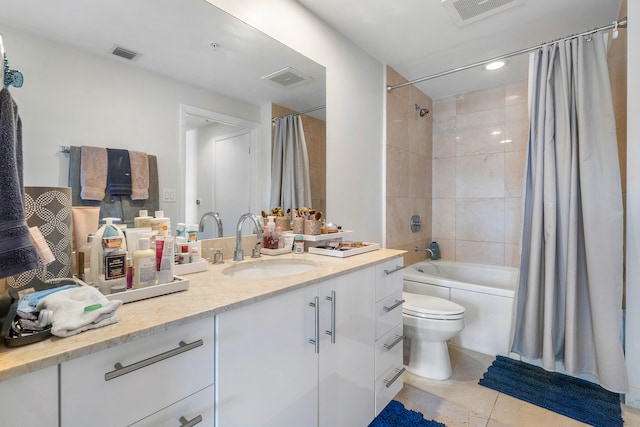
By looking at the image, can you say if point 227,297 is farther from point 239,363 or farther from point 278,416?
point 278,416

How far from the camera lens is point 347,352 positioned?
1305 mm

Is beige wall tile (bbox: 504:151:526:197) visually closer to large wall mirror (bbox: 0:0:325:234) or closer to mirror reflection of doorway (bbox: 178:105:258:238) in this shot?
large wall mirror (bbox: 0:0:325:234)

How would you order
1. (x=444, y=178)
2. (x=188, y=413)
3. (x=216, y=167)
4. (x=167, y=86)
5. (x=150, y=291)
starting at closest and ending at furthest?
(x=188, y=413) < (x=150, y=291) < (x=167, y=86) < (x=216, y=167) < (x=444, y=178)

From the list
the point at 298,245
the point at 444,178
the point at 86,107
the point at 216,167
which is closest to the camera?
the point at 86,107

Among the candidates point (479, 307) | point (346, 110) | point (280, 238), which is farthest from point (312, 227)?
point (479, 307)

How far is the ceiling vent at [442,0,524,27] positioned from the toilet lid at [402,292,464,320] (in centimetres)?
181

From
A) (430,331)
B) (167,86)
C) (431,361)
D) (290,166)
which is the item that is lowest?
(431,361)

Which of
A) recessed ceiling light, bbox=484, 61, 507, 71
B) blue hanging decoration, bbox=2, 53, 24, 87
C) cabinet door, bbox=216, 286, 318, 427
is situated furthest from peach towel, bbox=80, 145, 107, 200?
recessed ceiling light, bbox=484, 61, 507, 71

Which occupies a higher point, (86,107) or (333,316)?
(86,107)

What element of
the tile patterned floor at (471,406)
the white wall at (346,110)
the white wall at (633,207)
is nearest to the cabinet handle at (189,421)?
the tile patterned floor at (471,406)

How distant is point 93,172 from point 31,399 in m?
0.75

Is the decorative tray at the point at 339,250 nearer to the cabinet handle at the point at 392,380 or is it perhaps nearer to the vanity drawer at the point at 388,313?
the vanity drawer at the point at 388,313

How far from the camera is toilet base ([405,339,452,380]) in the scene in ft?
6.37

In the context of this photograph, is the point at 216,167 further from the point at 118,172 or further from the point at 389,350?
the point at 389,350
